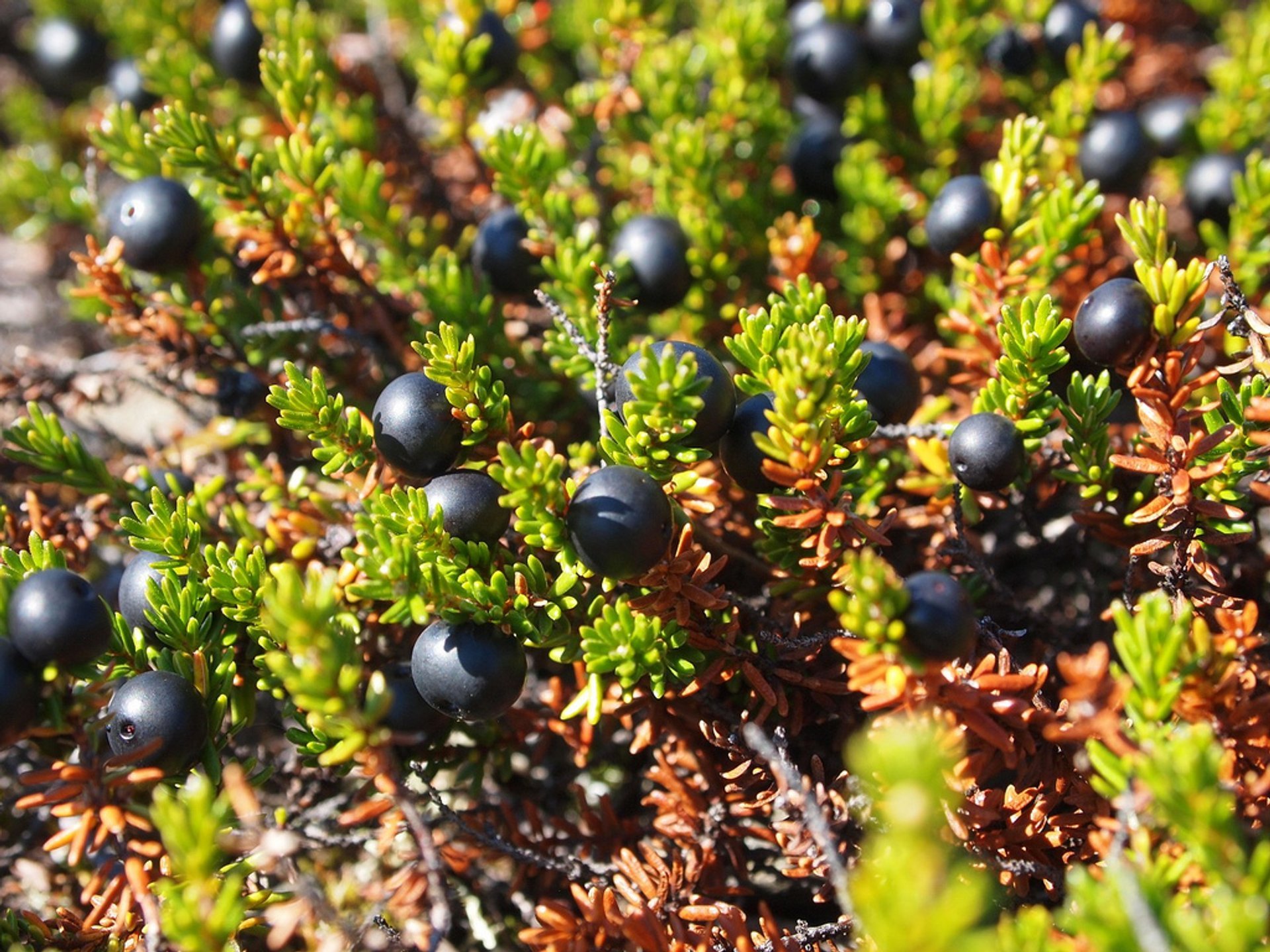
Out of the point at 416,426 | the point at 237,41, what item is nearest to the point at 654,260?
the point at 416,426

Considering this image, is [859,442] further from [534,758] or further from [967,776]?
[534,758]

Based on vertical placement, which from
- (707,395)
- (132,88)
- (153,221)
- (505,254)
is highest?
(132,88)

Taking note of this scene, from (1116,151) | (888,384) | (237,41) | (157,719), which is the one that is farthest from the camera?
(237,41)

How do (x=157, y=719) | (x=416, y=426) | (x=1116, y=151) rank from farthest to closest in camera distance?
(x=1116, y=151) → (x=416, y=426) → (x=157, y=719)

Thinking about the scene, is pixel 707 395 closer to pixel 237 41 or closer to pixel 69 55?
pixel 237 41

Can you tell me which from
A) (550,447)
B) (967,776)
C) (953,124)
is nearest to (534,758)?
(550,447)

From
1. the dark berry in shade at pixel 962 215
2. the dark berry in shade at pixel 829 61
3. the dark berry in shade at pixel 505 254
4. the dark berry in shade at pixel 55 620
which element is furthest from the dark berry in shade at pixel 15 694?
the dark berry in shade at pixel 829 61
